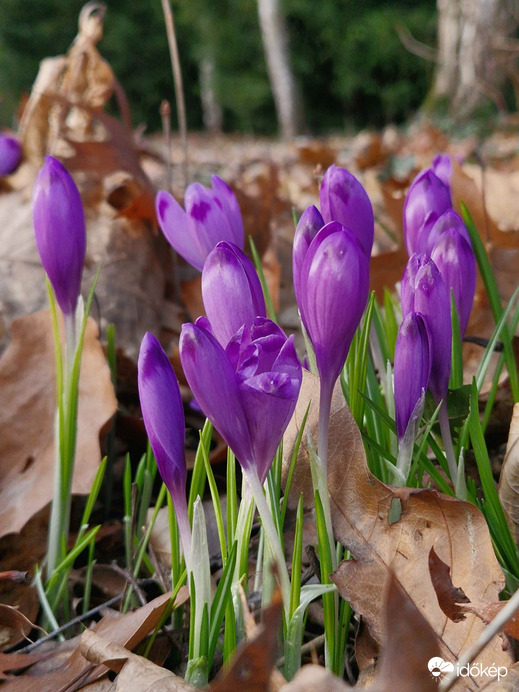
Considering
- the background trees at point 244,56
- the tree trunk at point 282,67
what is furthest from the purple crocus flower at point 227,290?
the background trees at point 244,56

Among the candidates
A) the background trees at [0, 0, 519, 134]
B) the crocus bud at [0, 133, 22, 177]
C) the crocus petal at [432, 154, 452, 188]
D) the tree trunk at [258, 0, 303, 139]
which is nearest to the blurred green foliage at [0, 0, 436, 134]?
the background trees at [0, 0, 519, 134]

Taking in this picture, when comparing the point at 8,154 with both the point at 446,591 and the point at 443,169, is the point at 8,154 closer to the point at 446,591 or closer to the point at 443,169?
the point at 443,169

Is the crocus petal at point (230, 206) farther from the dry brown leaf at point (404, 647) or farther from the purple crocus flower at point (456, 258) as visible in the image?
the dry brown leaf at point (404, 647)

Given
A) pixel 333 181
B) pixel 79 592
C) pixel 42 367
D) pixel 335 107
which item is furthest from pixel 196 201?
pixel 335 107

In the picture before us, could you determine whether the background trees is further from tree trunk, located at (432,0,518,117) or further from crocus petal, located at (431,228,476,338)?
crocus petal, located at (431,228,476,338)

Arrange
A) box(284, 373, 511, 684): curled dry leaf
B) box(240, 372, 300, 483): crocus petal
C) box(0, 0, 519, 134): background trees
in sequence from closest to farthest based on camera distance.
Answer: box(240, 372, 300, 483): crocus petal
box(284, 373, 511, 684): curled dry leaf
box(0, 0, 519, 134): background trees
